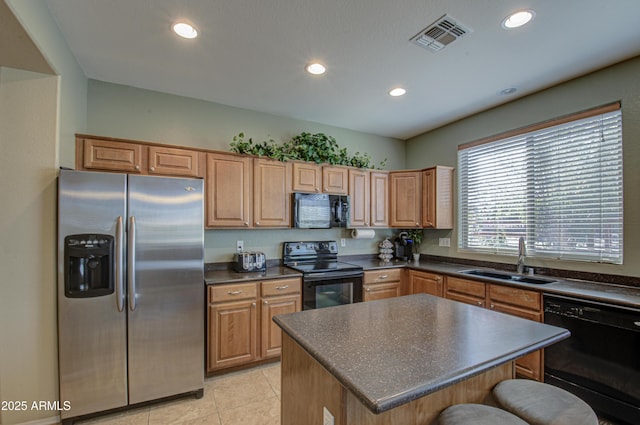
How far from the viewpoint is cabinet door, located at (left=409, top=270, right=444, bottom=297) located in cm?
336

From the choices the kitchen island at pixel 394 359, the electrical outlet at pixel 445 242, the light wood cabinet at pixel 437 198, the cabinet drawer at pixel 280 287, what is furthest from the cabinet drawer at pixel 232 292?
the electrical outlet at pixel 445 242

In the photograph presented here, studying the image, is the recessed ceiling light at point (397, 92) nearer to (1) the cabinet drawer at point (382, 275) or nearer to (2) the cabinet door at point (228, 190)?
(2) the cabinet door at point (228, 190)

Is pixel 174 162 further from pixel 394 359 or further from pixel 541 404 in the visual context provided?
pixel 541 404

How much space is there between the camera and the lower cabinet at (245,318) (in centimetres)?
270

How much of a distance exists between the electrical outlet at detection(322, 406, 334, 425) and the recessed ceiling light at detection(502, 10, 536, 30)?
8.51 feet

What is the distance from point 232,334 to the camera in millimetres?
2770

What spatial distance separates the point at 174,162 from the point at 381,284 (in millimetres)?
2743

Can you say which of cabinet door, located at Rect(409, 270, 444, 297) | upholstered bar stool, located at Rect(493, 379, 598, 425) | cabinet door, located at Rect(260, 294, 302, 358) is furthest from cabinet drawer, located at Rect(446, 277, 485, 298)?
cabinet door, located at Rect(260, 294, 302, 358)

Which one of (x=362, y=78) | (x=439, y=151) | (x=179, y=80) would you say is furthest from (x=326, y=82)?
(x=439, y=151)

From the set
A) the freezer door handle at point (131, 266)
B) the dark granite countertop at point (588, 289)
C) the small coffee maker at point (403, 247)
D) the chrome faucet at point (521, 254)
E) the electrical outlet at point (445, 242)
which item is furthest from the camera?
the small coffee maker at point (403, 247)

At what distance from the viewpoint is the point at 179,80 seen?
281cm

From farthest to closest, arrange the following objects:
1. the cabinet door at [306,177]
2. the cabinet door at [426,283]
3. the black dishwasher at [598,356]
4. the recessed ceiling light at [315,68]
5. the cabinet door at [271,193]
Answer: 1. the cabinet door at [306,177]
2. the cabinet door at [426,283]
3. the cabinet door at [271,193]
4. the recessed ceiling light at [315,68]
5. the black dishwasher at [598,356]

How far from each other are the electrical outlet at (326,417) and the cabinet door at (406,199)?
10.3ft

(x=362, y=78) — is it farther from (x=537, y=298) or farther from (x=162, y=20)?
(x=537, y=298)
